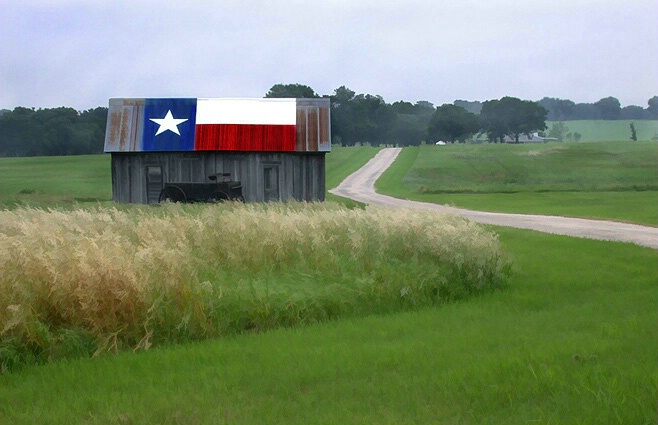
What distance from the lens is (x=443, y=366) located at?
716 centimetres

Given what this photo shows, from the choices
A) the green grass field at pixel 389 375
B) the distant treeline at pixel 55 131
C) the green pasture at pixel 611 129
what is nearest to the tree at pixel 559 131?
the green pasture at pixel 611 129

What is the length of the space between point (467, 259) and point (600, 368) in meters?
5.73

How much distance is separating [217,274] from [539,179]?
2345 inches

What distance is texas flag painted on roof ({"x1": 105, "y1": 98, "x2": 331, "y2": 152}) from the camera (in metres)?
32.9

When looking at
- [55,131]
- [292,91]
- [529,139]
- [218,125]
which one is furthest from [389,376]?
[529,139]

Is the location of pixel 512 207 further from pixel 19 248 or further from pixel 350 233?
pixel 19 248

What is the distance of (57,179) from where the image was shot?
197ft

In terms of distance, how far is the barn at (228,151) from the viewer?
33000 mm

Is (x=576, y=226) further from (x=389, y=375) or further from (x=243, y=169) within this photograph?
(x=389, y=375)

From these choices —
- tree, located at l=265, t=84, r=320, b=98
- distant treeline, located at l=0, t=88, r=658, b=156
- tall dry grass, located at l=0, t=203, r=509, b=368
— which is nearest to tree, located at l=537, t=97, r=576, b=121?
distant treeline, located at l=0, t=88, r=658, b=156

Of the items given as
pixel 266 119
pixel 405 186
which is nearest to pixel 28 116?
pixel 266 119

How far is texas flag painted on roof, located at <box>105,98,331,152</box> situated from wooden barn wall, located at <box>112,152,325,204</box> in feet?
1.73

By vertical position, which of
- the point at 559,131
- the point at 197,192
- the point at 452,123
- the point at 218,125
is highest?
the point at 452,123

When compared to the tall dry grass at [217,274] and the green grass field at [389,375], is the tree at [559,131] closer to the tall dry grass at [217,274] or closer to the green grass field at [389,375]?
the tall dry grass at [217,274]
